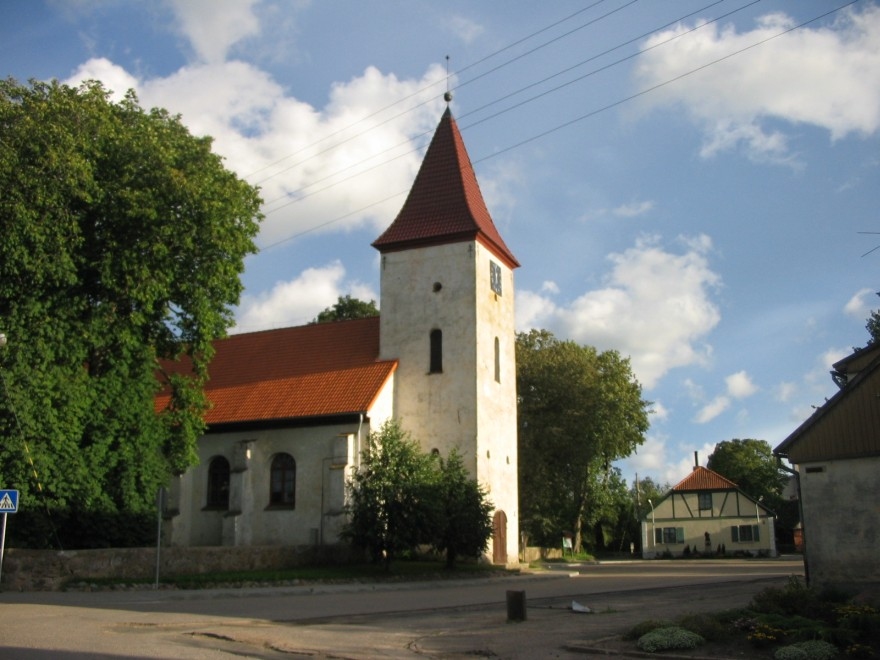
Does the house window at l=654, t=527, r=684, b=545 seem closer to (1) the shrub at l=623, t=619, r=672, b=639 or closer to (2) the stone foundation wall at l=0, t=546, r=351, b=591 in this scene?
(2) the stone foundation wall at l=0, t=546, r=351, b=591

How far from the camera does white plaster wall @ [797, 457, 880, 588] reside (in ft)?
63.1

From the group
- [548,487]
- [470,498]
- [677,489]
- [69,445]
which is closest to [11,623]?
[69,445]

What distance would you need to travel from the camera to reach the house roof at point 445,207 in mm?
34438

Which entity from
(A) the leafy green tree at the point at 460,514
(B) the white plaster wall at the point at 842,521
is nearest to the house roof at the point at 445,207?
(A) the leafy green tree at the point at 460,514

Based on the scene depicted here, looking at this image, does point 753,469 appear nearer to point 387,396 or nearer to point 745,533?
point 745,533

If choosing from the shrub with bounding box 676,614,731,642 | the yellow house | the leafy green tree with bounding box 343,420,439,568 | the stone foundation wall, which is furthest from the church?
the yellow house

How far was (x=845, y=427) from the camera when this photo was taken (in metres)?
20.1

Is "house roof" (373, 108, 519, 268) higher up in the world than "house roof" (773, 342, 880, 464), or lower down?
higher up

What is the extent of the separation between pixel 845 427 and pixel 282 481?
20400 millimetres

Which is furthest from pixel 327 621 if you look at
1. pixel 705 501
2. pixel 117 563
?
pixel 705 501

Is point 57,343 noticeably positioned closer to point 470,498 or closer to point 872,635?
point 470,498

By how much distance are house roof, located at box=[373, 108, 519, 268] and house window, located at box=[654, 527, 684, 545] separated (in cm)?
3235

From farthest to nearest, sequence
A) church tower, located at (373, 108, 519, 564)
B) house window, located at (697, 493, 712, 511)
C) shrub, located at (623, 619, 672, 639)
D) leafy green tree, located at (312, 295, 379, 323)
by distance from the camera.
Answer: house window, located at (697, 493, 712, 511), leafy green tree, located at (312, 295, 379, 323), church tower, located at (373, 108, 519, 564), shrub, located at (623, 619, 672, 639)

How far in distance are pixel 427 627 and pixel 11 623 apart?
6.58 metres
